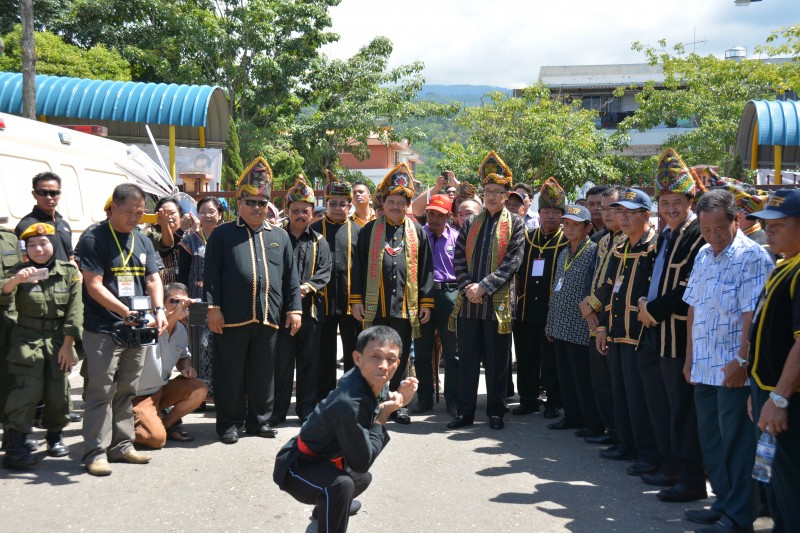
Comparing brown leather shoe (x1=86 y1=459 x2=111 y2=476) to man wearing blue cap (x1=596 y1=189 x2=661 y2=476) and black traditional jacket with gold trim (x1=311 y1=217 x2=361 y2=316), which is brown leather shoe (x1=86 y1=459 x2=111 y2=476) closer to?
black traditional jacket with gold trim (x1=311 y1=217 x2=361 y2=316)

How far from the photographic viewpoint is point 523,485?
18.5ft

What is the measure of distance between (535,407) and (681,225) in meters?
3.17

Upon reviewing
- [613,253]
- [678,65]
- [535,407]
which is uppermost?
[678,65]

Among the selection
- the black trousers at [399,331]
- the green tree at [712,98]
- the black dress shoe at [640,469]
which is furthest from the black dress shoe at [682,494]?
the green tree at [712,98]

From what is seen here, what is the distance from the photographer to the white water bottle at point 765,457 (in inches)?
151

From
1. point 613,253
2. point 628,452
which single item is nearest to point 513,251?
point 613,253

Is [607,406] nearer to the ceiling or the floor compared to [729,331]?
nearer to the floor

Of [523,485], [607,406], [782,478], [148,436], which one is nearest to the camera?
[782,478]

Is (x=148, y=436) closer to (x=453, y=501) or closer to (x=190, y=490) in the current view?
(x=190, y=490)

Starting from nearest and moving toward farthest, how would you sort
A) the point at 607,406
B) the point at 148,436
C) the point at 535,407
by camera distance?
the point at 148,436 → the point at 607,406 → the point at 535,407

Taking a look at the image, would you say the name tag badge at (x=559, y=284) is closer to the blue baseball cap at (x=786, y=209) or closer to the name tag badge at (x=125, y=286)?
the blue baseball cap at (x=786, y=209)

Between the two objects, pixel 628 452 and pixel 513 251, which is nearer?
pixel 628 452

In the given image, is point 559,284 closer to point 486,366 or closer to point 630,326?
point 486,366

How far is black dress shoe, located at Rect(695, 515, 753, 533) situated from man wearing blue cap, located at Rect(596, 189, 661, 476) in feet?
3.77
